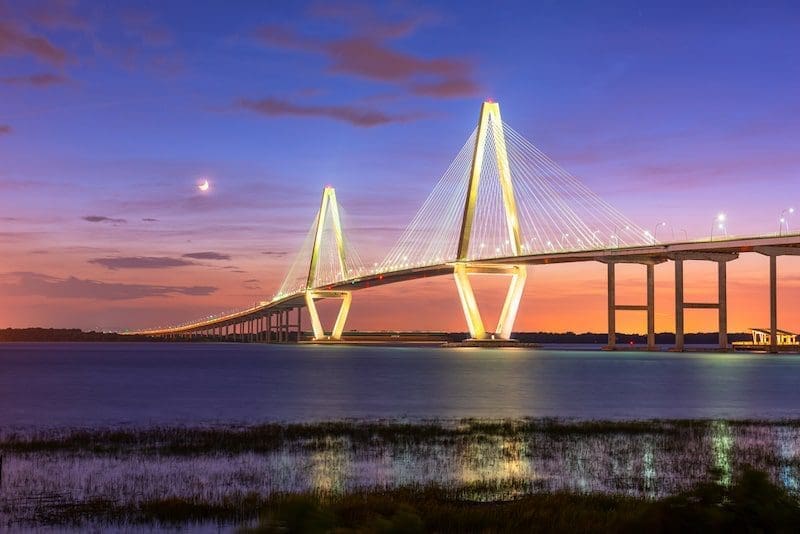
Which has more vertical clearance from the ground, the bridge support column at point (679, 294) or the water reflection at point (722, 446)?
the bridge support column at point (679, 294)

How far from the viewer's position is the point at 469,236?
286 ft

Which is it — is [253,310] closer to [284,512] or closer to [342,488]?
[342,488]

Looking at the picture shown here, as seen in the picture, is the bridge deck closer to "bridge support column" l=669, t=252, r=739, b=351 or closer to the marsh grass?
"bridge support column" l=669, t=252, r=739, b=351

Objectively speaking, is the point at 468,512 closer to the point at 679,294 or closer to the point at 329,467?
the point at 329,467

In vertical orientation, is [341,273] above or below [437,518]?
above

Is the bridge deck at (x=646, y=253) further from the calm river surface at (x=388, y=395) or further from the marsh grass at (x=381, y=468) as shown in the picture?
the marsh grass at (x=381, y=468)

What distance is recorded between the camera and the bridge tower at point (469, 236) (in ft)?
269

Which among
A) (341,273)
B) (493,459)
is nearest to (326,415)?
(493,459)

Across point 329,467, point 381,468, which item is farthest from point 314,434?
point 381,468

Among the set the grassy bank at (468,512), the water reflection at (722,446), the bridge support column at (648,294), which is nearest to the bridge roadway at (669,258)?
the bridge support column at (648,294)

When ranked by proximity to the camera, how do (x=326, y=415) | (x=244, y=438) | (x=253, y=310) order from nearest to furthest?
1. (x=244, y=438)
2. (x=326, y=415)
3. (x=253, y=310)

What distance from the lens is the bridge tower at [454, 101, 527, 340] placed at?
82062 mm

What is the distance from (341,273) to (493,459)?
100111 mm

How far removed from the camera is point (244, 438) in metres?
23.2
